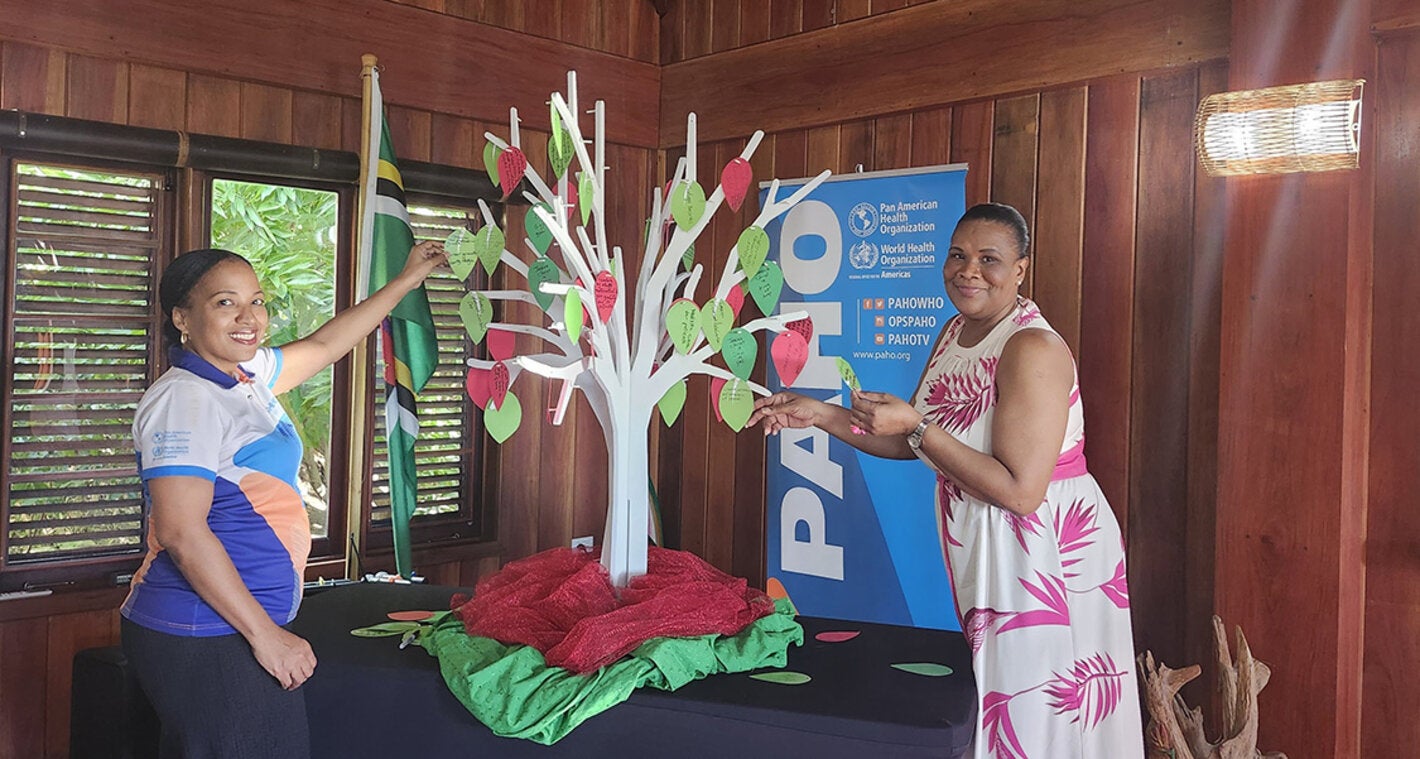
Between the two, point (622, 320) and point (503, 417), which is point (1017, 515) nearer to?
point (622, 320)

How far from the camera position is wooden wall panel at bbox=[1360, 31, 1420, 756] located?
2.45 m

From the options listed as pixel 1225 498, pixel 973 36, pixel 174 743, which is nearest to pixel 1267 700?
pixel 1225 498

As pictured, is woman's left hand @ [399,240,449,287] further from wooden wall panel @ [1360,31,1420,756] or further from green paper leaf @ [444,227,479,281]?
wooden wall panel @ [1360,31,1420,756]

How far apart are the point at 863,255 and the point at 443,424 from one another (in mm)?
1391

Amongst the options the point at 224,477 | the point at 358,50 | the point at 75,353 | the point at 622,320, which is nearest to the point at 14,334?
the point at 75,353

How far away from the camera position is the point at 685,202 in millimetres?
1897

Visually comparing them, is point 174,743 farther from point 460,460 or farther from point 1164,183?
point 1164,183

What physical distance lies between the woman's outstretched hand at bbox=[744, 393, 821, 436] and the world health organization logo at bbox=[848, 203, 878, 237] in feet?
4.70

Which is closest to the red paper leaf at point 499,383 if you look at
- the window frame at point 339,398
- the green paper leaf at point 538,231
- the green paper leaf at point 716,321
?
the green paper leaf at point 538,231

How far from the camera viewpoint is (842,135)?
3.55 meters

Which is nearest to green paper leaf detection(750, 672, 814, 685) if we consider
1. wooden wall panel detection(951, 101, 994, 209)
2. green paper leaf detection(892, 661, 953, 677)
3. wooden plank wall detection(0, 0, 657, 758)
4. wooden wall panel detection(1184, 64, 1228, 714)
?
green paper leaf detection(892, 661, 953, 677)

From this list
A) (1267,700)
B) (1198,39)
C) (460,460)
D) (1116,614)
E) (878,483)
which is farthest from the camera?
(460,460)

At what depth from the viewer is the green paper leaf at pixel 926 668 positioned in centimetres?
177

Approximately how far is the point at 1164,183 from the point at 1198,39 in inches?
13.6
